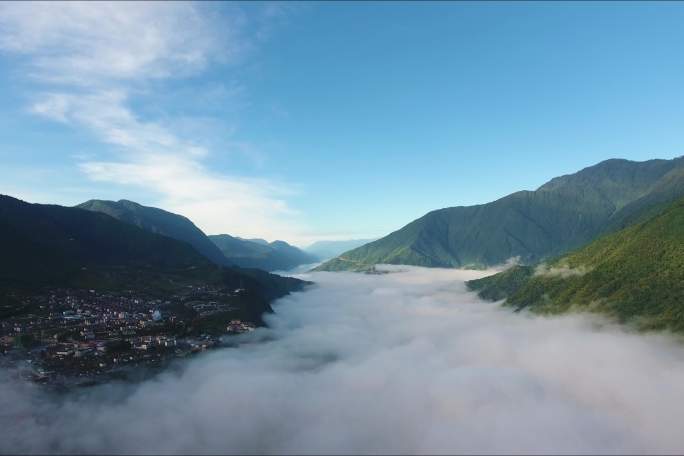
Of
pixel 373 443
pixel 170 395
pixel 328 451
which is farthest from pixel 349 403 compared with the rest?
pixel 170 395

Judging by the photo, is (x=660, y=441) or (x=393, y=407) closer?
(x=660, y=441)

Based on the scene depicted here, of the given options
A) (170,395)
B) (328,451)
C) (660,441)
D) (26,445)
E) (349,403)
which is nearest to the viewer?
(26,445)

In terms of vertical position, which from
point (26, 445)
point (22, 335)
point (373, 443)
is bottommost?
point (373, 443)

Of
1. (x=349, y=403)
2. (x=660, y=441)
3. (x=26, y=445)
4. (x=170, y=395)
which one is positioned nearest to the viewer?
(x=26, y=445)

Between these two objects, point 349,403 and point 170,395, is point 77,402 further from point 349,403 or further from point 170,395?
point 349,403

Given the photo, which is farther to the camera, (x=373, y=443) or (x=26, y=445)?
(x=373, y=443)

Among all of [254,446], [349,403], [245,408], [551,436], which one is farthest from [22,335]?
[551,436]

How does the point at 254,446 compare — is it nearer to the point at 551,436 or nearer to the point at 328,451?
the point at 328,451

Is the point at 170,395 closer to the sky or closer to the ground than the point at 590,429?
closer to the sky

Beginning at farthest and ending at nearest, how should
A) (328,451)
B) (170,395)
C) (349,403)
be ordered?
(349,403), (170,395), (328,451)
